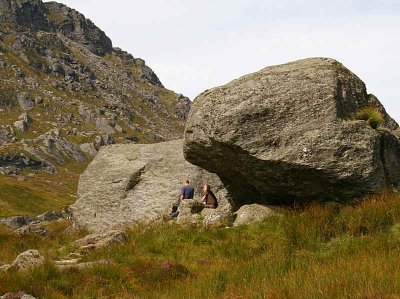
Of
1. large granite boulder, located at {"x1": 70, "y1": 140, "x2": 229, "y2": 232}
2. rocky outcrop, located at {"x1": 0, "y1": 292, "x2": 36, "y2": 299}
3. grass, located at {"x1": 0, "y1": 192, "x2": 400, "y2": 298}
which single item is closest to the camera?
grass, located at {"x1": 0, "y1": 192, "x2": 400, "y2": 298}

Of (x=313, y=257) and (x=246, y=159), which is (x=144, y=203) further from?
(x=313, y=257)

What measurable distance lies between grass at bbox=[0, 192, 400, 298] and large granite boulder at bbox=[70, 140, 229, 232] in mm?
8605

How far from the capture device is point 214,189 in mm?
24125

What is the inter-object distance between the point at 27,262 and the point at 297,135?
944cm

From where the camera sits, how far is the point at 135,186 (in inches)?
1030

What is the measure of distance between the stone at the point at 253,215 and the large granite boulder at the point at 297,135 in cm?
112

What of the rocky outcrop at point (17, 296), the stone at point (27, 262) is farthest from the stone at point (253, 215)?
the rocky outcrop at point (17, 296)

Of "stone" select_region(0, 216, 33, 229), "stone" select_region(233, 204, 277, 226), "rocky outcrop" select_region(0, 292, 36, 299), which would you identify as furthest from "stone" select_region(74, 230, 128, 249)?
"stone" select_region(0, 216, 33, 229)

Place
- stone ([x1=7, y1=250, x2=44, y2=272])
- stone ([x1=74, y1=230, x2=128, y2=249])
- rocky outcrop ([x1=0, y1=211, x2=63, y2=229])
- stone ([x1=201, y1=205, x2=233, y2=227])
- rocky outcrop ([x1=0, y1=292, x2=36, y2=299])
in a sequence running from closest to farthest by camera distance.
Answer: rocky outcrop ([x1=0, y1=292, x2=36, y2=299])
stone ([x1=7, y1=250, x2=44, y2=272])
stone ([x1=74, y1=230, x2=128, y2=249])
stone ([x1=201, y1=205, x2=233, y2=227])
rocky outcrop ([x1=0, y1=211, x2=63, y2=229])

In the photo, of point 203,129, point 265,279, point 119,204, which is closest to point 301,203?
point 203,129

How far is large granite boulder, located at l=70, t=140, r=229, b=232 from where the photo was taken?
24.8 m

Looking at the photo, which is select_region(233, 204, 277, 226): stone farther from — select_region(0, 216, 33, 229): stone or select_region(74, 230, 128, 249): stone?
select_region(0, 216, 33, 229): stone

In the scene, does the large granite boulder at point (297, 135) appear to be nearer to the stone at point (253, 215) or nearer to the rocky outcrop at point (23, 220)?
the stone at point (253, 215)

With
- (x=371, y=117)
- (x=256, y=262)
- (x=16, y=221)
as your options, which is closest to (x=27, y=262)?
(x=256, y=262)
